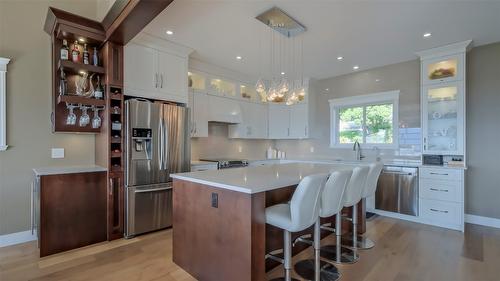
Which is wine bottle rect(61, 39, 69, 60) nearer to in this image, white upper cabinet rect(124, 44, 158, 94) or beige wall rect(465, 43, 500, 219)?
white upper cabinet rect(124, 44, 158, 94)

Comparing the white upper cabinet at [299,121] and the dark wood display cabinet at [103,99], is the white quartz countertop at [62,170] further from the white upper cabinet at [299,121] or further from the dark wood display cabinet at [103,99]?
the white upper cabinet at [299,121]

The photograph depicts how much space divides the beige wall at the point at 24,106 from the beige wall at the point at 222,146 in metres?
2.18

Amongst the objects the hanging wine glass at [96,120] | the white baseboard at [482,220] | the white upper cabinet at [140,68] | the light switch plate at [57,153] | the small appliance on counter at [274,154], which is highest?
the white upper cabinet at [140,68]

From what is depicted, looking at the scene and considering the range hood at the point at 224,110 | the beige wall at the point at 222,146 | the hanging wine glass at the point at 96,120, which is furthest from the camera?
the beige wall at the point at 222,146

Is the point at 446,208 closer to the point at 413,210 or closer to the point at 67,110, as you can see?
the point at 413,210

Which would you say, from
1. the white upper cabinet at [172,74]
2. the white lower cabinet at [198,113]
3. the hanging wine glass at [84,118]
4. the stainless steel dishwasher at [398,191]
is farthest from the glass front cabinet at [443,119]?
the hanging wine glass at [84,118]

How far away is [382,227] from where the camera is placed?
365cm

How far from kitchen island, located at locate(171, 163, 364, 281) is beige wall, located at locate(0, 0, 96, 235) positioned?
208cm

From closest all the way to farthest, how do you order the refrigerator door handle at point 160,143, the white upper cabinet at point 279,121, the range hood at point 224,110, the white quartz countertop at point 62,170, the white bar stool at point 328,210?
the white bar stool at point 328,210 → the white quartz countertop at point 62,170 → the refrigerator door handle at point 160,143 → the range hood at point 224,110 → the white upper cabinet at point 279,121

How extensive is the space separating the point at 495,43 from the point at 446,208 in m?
2.58

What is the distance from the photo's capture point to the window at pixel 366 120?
468 cm

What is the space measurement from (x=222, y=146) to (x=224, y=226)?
11.0 feet

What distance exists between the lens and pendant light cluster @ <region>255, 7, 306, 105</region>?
115 inches

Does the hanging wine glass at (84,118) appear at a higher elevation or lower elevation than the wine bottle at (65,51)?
lower
